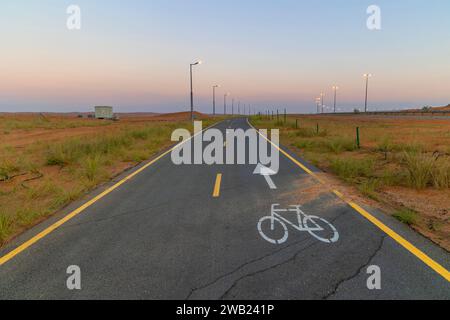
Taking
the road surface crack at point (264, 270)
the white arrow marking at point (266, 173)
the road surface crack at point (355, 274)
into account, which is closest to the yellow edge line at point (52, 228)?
the road surface crack at point (264, 270)

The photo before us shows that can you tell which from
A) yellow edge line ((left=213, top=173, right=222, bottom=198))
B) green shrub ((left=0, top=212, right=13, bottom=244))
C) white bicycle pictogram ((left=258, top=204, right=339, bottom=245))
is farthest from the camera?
yellow edge line ((left=213, top=173, right=222, bottom=198))

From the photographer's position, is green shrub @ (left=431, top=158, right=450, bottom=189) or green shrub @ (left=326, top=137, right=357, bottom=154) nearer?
green shrub @ (left=431, top=158, right=450, bottom=189)

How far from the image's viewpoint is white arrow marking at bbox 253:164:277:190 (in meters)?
7.59

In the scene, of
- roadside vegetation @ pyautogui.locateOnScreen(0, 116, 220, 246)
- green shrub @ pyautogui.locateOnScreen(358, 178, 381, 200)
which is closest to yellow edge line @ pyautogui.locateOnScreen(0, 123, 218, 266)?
roadside vegetation @ pyautogui.locateOnScreen(0, 116, 220, 246)

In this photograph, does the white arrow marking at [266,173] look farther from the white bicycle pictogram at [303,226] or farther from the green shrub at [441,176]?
the green shrub at [441,176]

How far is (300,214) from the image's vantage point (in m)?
5.21

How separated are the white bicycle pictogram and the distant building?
74157mm

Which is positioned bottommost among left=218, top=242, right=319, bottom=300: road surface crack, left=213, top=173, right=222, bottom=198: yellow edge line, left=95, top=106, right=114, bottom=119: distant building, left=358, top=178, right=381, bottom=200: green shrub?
left=218, top=242, right=319, bottom=300: road surface crack

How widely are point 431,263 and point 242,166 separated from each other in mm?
7229

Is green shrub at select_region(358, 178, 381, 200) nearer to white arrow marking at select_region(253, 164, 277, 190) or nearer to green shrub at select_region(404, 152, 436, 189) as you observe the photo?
green shrub at select_region(404, 152, 436, 189)

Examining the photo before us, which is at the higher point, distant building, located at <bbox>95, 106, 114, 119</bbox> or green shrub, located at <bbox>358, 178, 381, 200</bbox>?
distant building, located at <bbox>95, 106, 114, 119</bbox>
